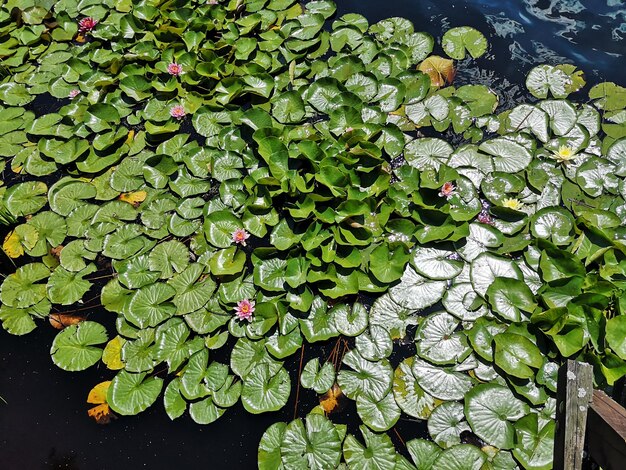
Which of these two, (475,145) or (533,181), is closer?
(533,181)

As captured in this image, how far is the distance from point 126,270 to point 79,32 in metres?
2.95

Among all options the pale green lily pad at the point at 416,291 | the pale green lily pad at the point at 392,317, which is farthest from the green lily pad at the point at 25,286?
the pale green lily pad at the point at 416,291

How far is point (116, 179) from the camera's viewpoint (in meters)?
3.67

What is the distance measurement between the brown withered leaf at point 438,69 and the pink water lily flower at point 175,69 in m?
2.00

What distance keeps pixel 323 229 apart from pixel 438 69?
73.0 inches

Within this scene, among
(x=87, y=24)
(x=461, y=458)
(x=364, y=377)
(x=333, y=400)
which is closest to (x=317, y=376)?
(x=333, y=400)

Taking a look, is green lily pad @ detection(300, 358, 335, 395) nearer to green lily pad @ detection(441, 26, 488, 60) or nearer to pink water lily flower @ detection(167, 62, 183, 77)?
pink water lily flower @ detection(167, 62, 183, 77)

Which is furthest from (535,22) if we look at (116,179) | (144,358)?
(144,358)

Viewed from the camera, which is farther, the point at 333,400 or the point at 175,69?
the point at 175,69

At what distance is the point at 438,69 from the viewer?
13.1ft

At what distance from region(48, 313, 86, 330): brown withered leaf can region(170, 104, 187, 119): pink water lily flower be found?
172 cm

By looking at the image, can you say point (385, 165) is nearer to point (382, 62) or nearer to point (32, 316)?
point (382, 62)

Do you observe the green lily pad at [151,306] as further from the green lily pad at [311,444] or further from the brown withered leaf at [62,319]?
the green lily pad at [311,444]

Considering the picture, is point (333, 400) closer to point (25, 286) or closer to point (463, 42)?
point (25, 286)
